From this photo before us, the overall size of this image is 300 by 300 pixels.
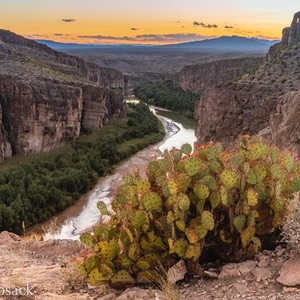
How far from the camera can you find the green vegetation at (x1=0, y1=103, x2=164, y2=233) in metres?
27.2

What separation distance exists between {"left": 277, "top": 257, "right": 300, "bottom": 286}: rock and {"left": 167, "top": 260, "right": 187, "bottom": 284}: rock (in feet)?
4.31

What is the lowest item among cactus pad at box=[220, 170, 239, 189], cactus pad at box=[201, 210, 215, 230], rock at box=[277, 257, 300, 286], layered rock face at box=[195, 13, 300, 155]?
layered rock face at box=[195, 13, 300, 155]

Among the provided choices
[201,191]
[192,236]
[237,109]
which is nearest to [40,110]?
[237,109]

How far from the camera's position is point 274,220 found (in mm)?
6828

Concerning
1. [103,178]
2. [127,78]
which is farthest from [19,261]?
[127,78]

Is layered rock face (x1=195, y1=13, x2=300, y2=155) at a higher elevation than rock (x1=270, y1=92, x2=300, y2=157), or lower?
lower

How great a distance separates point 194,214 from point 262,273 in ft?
4.52

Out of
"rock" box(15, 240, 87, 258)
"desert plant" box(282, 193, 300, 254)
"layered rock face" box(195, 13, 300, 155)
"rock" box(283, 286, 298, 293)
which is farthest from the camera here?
"layered rock face" box(195, 13, 300, 155)

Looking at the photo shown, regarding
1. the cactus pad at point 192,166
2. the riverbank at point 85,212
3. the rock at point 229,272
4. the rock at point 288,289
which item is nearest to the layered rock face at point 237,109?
the riverbank at point 85,212

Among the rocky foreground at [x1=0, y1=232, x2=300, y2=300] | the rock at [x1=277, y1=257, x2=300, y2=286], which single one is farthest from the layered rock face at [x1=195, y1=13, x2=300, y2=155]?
the rock at [x1=277, y1=257, x2=300, y2=286]

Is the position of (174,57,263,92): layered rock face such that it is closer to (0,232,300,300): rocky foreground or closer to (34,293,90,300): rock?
(0,232,300,300): rocky foreground

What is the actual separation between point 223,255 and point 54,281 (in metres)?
2.70

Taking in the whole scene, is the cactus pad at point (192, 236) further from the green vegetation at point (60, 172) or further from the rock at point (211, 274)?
the green vegetation at point (60, 172)

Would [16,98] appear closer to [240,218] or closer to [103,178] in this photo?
[103,178]
